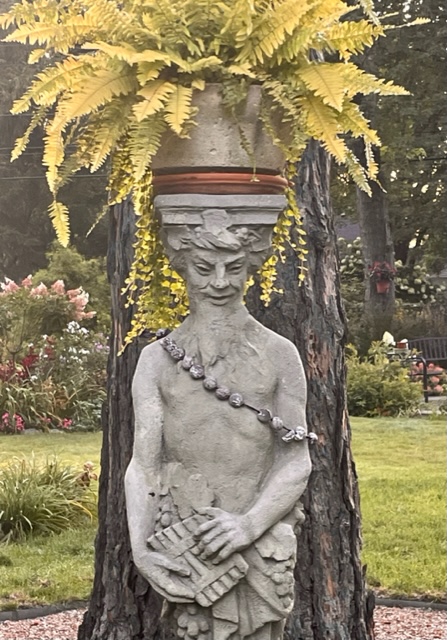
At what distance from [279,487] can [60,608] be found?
348 centimetres

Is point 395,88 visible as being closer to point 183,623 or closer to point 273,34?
point 273,34

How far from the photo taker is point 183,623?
285 cm

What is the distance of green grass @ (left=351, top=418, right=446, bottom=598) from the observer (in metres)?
6.17

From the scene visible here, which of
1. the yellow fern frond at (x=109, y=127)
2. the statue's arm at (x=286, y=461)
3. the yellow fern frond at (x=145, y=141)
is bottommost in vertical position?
the statue's arm at (x=286, y=461)

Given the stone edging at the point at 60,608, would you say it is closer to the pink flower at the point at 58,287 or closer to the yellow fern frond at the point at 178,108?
the yellow fern frond at the point at 178,108

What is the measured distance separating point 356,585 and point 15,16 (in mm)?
2939

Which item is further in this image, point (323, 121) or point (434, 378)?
point (434, 378)

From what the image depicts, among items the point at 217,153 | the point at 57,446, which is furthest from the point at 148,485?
the point at 57,446

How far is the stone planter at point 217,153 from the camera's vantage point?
9.06 feet

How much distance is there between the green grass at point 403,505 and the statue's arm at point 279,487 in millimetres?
3396

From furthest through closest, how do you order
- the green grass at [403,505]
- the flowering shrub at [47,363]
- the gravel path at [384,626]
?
the flowering shrub at [47,363] < the green grass at [403,505] < the gravel path at [384,626]

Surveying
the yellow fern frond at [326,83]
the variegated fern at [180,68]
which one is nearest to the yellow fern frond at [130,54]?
the variegated fern at [180,68]

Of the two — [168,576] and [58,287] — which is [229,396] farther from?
[58,287]

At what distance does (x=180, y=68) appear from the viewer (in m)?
2.72
